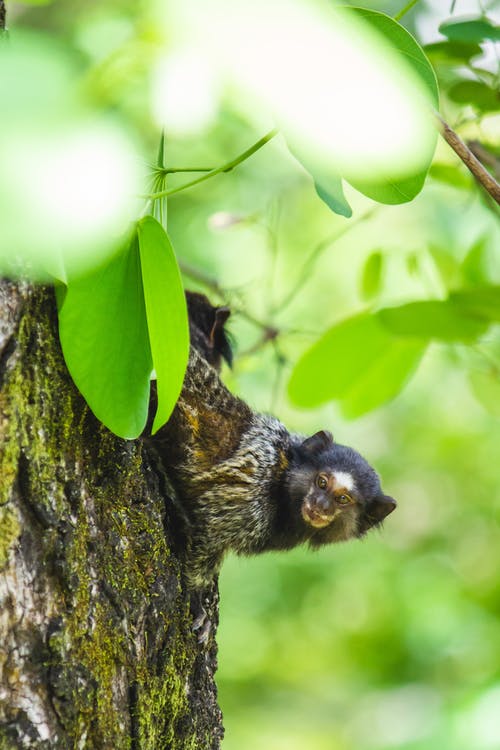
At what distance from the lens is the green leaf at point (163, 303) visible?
1.97 metres

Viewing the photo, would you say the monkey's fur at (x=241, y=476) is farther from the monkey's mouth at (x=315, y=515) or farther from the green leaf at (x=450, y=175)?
the green leaf at (x=450, y=175)

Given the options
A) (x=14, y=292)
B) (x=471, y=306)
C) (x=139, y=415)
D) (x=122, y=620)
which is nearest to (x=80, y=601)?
(x=122, y=620)

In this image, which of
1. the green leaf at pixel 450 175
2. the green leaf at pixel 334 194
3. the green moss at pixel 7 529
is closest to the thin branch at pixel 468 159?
the green leaf at pixel 334 194

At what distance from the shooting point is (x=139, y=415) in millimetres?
2225

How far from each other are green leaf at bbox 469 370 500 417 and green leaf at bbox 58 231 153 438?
2.07 m

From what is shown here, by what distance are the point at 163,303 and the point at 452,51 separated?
5.53ft

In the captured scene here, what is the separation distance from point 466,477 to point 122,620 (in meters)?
7.22

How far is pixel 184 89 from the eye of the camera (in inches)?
96.3

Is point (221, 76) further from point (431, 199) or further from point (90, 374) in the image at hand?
point (431, 199)

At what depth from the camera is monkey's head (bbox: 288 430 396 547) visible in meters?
3.67

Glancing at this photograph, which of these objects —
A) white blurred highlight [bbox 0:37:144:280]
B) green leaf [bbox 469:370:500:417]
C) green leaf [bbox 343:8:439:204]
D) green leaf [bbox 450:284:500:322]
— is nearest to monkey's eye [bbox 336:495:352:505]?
green leaf [bbox 469:370:500:417]

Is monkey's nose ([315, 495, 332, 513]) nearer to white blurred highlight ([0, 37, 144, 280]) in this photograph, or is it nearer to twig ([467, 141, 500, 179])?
twig ([467, 141, 500, 179])

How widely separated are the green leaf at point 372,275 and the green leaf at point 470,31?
4.14ft

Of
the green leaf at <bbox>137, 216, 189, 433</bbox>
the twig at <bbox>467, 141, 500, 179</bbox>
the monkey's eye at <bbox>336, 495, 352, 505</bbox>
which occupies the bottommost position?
the monkey's eye at <bbox>336, 495, 352, 505</bbox>
